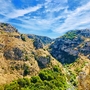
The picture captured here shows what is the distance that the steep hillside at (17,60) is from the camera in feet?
458

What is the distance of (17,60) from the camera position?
504 ft

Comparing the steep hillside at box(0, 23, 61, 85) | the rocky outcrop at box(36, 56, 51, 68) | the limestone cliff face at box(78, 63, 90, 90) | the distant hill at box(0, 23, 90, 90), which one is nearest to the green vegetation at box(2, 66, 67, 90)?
the distant hill at box(0, 23, 90, 90)

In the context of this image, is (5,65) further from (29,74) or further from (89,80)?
(89,80)

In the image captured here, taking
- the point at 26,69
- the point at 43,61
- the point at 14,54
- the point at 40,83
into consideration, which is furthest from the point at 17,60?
the point at 40,83

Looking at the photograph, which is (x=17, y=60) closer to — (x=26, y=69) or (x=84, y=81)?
(x=26, y=69)

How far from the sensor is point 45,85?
12606 cm

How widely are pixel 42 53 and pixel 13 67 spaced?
1711 inches


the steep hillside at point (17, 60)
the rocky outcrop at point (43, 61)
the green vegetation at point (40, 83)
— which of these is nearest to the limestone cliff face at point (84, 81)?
the green vegetation at point (40, 83)

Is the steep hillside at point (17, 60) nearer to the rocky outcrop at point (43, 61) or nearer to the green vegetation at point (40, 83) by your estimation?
the rocky outcrop at point (43, 61)

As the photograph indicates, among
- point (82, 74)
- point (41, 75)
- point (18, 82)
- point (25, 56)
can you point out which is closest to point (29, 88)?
point (18, 82)

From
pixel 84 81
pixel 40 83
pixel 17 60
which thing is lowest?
pixel 40 83

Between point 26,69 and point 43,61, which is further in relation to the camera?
point 43,61

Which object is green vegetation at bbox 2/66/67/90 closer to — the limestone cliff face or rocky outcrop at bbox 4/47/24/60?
rocky outcrop at bbox 4/47/24/60

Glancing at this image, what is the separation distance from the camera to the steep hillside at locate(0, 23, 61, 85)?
140 meters
